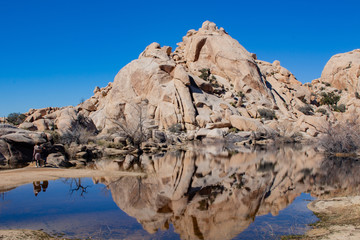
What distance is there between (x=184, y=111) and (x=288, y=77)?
97.8ft

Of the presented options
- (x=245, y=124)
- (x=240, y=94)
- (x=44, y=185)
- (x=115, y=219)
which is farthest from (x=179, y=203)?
(x=240, y=94)

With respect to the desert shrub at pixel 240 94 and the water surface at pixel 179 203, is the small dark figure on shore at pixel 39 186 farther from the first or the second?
the desert shrub at pixel 240 94

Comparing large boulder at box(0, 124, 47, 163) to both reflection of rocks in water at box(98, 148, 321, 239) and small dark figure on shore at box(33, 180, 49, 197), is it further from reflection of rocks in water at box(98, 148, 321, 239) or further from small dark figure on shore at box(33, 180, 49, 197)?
reflection of rocks in water at box(98, 148, 321, 239)

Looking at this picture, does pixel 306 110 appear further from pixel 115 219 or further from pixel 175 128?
pixel 115 219

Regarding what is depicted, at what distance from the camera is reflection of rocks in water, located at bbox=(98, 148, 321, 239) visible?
28.0 feet

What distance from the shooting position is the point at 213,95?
49688mm

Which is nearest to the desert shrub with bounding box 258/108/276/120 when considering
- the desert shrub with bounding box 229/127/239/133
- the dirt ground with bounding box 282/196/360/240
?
the desert shrub with bounding box 229/127/239/133

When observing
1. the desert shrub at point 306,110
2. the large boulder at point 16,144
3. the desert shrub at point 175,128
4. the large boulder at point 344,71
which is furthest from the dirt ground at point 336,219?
the large boulder at point 344,71

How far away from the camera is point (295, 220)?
8.73m

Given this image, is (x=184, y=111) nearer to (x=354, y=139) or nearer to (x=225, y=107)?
(x=225, y=107)

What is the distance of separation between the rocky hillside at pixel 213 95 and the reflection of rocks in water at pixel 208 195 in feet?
53.8

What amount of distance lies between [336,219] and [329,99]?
2222 inches

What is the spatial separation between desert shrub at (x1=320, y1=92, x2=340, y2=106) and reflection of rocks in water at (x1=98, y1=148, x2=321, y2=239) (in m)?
44.5

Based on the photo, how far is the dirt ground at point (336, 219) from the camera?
21.7 feet
